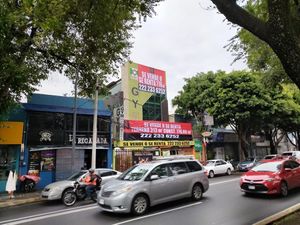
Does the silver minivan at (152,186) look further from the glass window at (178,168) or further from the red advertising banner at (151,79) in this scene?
the red advertising banner at (151,79)

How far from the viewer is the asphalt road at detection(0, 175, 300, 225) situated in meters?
8.50

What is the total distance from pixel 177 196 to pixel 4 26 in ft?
27.6

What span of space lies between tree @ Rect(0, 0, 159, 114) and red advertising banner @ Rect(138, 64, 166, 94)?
1432 centimetres

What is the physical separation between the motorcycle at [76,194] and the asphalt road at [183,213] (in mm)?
418

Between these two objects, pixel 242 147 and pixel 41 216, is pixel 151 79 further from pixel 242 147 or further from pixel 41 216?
pixel 41 216

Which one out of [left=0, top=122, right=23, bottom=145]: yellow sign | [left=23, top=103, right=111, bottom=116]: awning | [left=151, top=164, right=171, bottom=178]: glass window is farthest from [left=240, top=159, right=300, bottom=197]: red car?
[left=0, top=122, right=23, bottom=145]: yellow sign

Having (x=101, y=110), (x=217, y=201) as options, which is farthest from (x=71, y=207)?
(x=101, y=110)

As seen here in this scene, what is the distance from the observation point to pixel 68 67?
55.0 feet

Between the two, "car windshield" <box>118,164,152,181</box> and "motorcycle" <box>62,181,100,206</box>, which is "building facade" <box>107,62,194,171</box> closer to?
"motorcycle" <box>62,181,100,206</box>

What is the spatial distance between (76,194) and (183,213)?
5.86 m

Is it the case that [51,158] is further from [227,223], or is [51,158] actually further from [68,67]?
[227,223]

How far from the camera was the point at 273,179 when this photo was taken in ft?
37.4

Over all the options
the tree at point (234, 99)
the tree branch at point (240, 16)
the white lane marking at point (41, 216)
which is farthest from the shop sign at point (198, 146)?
the tree branch at point (240, 16)

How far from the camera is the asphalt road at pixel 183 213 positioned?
8.50 m
